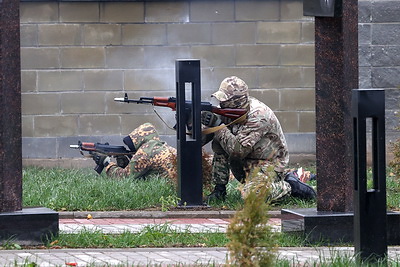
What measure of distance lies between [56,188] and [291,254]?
4474 mm

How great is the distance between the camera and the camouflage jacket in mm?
11195

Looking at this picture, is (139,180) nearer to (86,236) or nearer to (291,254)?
(86,236)

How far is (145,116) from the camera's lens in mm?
15578

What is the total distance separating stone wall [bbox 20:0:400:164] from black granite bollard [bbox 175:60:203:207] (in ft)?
14.0

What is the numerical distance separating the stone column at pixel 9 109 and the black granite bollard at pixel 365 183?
9.95 feet

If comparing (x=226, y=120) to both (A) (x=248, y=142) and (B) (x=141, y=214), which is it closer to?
(A) (x=248, y=142)

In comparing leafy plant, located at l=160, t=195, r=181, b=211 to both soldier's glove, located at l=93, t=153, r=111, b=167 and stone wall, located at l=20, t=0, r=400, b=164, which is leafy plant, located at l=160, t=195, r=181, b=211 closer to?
soldier's glove, located at l=93, t=153, r=111, b=167

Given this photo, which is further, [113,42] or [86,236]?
[113,42]

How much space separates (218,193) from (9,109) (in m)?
3.53

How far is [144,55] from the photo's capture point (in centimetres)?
1552

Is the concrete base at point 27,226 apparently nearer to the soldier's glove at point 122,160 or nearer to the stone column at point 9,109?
the stone column at point 9,109

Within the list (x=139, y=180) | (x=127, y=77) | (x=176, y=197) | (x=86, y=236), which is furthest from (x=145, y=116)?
(x=86, y=236)

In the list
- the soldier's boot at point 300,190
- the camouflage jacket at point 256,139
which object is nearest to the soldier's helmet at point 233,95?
Answer: the camouflage jacket at point 256,139

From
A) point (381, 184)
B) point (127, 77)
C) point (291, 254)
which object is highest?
point (127, 77)
